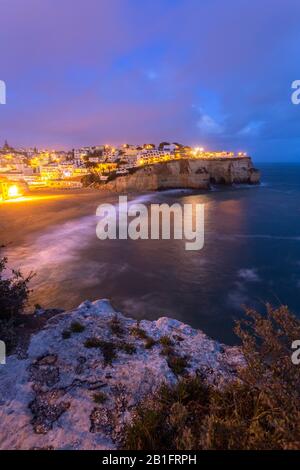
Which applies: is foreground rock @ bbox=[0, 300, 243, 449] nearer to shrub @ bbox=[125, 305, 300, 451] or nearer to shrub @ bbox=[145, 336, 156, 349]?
shrub @ bbox=[145, 336, 156, 349]

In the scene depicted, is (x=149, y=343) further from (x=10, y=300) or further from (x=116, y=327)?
(x=10, y=300)

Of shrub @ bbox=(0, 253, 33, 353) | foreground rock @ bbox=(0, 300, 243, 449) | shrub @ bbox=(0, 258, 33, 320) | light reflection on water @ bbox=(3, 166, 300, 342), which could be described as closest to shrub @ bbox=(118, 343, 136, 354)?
foreground rock @ bbox=(0, 300, 243, 449)

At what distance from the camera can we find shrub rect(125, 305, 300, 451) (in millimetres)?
3648

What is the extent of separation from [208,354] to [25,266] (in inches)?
642

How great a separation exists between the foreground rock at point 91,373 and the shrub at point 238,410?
567 millimetres

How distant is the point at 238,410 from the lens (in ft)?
Result: 15.0

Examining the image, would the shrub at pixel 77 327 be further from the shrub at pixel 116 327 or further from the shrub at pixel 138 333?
the shrub at pixel 138 333

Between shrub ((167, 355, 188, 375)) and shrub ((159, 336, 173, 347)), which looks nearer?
shrub ((167, 355, 188, 375))

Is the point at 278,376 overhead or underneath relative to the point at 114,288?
overhead

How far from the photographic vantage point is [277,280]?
660 inches

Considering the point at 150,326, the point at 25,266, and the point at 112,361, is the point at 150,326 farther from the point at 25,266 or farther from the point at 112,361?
the point at 25,266

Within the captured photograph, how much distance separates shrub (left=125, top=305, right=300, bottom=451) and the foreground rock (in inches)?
22.3

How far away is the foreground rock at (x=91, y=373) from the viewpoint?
183 inches
